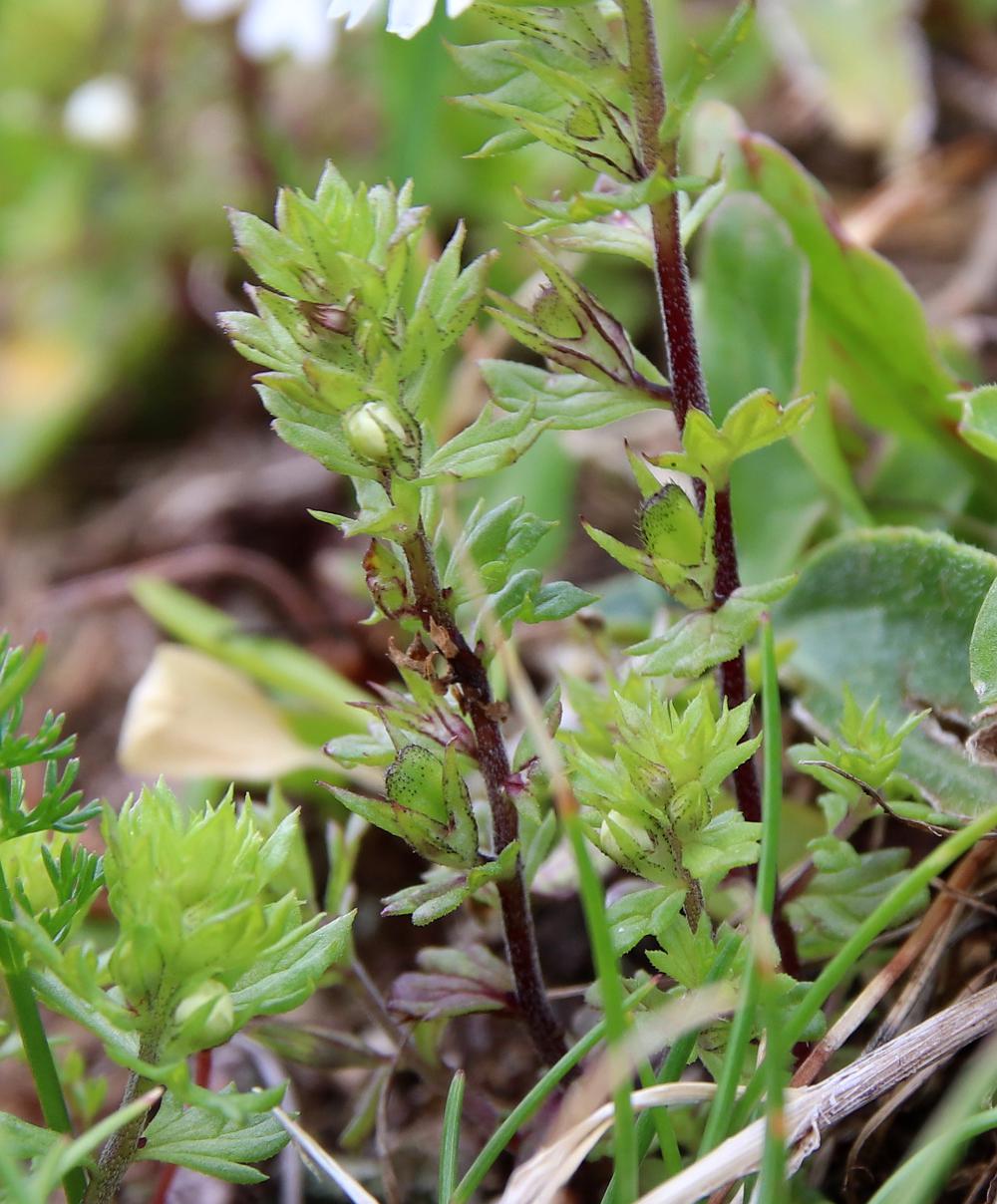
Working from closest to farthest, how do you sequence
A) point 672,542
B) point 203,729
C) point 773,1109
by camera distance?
1. point 773,1109
2. point 672,542
3. point 203,729

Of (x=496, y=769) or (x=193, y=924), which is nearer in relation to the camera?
(x=193, y=924)

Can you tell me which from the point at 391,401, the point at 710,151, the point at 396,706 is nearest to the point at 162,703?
the point at 396,706

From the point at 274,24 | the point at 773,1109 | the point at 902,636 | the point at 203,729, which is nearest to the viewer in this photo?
the point at 773,1109

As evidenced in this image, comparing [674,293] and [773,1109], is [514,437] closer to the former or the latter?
[674,293]

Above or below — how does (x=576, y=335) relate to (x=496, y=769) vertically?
above

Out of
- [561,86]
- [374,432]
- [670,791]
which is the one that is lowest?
[670,791]

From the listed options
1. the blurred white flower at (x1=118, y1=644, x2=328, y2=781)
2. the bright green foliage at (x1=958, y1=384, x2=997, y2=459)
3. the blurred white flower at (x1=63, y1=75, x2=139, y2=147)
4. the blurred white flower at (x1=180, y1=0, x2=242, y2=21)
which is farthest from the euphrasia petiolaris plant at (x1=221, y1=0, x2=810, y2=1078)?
the blurred white flower at (x1=63, y1=75, x2=139, y2=147)

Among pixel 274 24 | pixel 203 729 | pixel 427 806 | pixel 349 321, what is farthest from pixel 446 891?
pixel 274 24

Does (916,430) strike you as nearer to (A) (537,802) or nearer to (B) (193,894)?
(A) (537,802)
